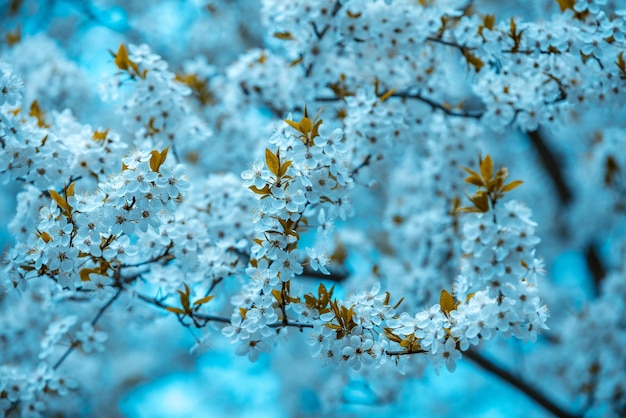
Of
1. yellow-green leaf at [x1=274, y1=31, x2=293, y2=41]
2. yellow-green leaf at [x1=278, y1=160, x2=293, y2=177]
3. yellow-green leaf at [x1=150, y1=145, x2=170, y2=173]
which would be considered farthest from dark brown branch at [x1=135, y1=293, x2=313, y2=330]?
yellow-green leaf at [x1=274, y1=31, x2=293, y2=41]

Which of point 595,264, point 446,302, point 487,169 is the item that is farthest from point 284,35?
point 595,264

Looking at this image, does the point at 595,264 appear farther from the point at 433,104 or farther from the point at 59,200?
the point at 59,200

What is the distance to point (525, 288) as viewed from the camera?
2.91 metres

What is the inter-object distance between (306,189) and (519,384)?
3493 mm

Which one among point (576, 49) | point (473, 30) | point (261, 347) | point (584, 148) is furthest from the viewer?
point (584, 148)

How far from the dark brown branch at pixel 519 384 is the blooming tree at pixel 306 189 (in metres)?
0.03

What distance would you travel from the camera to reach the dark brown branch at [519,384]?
541 centimetres

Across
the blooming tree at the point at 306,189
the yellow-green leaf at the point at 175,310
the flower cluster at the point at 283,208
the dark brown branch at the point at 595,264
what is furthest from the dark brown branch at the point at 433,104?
the dark brown branch at the point at 595,264

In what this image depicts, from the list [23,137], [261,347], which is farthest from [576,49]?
[23,137]

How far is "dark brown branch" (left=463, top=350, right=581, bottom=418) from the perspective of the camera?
5.41 meters

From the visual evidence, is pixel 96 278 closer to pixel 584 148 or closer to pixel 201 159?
pixel 201 159

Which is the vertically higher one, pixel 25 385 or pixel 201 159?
pixel 201 159

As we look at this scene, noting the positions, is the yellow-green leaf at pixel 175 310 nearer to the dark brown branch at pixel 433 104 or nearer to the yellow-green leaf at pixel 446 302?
the yellow-green leaf at pixel 446 302

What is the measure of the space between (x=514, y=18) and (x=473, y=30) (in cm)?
29
